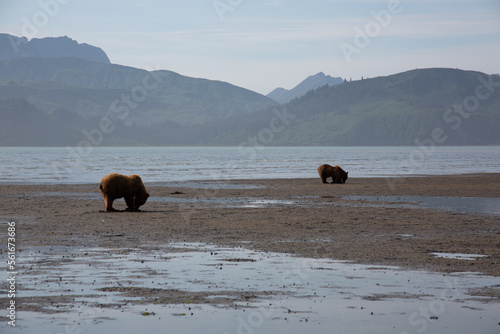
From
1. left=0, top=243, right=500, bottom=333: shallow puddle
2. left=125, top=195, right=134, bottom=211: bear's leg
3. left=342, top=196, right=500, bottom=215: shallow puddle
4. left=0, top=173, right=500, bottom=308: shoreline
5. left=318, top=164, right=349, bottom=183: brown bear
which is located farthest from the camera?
left=318, top=164, right=349, bottom=183: brown bear

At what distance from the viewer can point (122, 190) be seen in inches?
1133

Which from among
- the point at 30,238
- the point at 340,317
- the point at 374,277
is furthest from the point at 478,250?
the point at 30,238

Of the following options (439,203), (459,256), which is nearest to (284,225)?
(459,256)

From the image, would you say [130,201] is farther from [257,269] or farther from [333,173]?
[333,173]

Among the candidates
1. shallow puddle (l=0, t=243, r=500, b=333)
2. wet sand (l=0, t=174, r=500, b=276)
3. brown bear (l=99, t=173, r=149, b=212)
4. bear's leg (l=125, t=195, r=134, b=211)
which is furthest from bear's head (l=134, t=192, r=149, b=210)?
shallow puddle (l=0, t=243, r=500, b=333)

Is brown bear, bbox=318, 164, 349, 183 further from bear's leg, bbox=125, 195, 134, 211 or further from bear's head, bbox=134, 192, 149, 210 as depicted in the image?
bear's leg, bbox=125, 195, 134, 211

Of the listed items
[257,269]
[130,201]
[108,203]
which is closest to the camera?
[257,269]

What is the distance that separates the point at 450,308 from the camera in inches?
458

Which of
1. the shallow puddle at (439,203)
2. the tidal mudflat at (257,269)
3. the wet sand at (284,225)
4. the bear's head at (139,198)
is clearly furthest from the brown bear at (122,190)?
the shallow puddle at (439,203)

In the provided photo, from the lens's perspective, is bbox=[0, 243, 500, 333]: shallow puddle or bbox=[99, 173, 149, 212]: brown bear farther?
bbox=[99, 173, 149, 212]: brown bear

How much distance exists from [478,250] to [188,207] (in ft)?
53.3

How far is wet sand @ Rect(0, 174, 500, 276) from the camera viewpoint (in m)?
18.0

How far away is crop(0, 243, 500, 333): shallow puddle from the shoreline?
1181 mm

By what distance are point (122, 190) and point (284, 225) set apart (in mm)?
8565
